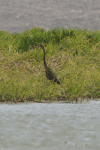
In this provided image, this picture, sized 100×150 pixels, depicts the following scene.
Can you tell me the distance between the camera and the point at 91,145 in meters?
4.42

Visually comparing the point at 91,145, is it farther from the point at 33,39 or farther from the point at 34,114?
the point at 33,39

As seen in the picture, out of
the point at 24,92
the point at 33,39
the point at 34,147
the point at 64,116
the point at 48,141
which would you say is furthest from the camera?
the point at 33,39

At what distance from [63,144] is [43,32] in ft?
55.1

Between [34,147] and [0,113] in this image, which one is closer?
[34,147]

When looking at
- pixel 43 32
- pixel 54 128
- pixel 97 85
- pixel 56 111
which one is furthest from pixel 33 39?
pixel 54 128

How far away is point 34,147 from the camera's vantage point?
4309 millimetres

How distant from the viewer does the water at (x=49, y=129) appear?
445 centimetres

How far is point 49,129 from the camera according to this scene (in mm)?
5414

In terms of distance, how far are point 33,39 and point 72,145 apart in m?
15.9

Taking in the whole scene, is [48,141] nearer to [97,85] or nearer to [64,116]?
[64,116]

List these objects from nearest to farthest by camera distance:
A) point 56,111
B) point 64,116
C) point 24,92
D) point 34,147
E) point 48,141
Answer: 1. point 34,147
2. point 48,141
3. point 64,116
4. point 56,111
5. point 24,92

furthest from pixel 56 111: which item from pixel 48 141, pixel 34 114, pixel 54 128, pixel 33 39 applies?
pixel 33 39

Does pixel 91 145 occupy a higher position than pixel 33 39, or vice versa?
pixel 33 39

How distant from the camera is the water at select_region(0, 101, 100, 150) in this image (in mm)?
4449
